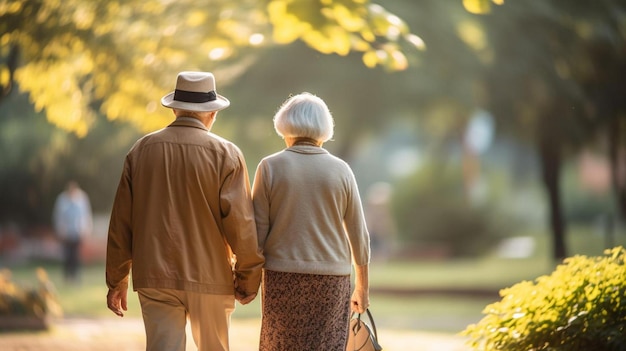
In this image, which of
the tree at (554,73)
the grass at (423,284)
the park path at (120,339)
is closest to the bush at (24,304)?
the park path at (120,339)

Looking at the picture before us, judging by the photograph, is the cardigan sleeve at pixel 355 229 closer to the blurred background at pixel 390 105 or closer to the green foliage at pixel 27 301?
the blurred background at pixel 390 105

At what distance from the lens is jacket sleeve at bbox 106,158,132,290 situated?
5.00m

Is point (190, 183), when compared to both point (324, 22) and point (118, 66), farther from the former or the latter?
point (118, 66)

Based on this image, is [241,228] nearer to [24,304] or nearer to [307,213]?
[307,213]

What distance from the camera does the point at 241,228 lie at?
487cm

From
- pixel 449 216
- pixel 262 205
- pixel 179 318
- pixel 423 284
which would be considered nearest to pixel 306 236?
pixel 262 205

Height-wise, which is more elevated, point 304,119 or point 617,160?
point 617,160

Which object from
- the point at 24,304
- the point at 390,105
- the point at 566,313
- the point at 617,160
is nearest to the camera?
the point at 566,313

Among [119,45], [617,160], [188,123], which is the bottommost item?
[188,123]

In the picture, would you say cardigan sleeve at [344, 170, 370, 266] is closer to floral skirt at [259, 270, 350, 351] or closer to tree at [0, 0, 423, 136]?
floral skirt at [259, 270, 350, 351]

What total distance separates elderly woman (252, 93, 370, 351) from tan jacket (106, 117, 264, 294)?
0.40 ft

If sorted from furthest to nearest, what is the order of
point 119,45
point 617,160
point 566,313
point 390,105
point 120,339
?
point 390,105, point 617,160, point 119,45, point 120,339, point 566,313

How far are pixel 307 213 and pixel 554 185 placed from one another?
16869mm

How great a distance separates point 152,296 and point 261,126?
63.9 ft
